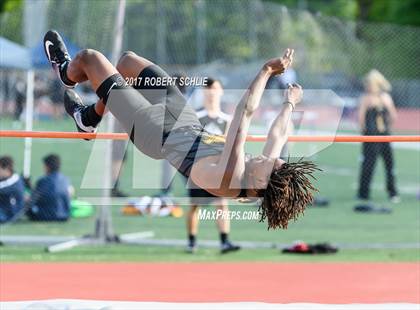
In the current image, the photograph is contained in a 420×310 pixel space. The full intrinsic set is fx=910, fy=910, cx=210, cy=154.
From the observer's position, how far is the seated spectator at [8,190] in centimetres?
1011

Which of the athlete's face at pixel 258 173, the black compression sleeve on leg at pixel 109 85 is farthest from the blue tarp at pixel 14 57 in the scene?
the athlete's face at pixel 258 173

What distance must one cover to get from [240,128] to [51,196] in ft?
18.5

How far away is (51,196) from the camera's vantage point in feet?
34.6

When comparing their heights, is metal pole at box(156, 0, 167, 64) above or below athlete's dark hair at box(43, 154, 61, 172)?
above

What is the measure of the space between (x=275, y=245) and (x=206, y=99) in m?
1.65

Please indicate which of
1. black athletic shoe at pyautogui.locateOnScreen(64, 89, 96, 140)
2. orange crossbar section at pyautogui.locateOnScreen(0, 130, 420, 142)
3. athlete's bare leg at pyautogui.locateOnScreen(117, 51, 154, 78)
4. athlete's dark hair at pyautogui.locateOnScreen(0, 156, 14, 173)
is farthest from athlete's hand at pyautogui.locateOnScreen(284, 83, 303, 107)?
athlete's dark hair at pyautogui.locateOnScreen(0, 156, 14, 173)

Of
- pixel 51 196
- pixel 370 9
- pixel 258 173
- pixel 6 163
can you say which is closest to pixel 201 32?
pixel 51 196

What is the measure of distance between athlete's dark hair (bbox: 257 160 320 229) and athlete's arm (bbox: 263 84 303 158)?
14 cm

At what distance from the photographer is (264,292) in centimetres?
733

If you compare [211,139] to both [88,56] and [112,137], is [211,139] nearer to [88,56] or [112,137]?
[88,56]

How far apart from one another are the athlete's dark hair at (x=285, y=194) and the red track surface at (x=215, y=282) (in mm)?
1512

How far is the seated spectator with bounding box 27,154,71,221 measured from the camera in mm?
10516

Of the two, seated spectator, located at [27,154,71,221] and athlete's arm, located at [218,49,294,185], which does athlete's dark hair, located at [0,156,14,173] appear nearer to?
seated spectator, located at [27,154,71,221]

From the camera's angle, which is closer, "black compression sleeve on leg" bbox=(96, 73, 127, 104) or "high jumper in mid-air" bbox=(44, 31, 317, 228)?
"high jumper in mid-air" bbox=(44, 31, 317, 228)
